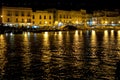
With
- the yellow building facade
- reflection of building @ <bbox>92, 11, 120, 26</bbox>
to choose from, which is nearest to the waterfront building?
the yellow building facade

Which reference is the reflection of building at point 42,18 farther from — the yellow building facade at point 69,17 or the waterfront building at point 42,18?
the yellow building facade at point 69,17

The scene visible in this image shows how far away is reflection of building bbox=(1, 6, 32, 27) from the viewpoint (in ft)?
363

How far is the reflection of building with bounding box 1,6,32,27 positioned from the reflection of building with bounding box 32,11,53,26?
3.01 metres

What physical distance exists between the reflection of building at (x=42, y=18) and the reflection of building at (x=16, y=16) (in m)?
3.01

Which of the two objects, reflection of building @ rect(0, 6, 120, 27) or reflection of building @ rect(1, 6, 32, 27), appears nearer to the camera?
reflection of building @ rect(1, 6, 32, 27)

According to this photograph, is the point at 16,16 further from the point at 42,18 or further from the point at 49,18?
the point at 49,18

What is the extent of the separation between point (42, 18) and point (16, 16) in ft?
40.6

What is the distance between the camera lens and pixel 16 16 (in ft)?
371

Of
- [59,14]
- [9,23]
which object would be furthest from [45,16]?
[9,23]

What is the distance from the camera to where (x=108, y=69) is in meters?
21.0

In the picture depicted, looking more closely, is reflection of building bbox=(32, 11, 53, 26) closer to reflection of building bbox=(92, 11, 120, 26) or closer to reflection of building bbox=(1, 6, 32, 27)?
reflection of building bbox=(1, 6, 32, 27)

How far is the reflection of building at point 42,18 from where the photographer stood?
120m

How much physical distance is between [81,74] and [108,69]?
94.9 inches

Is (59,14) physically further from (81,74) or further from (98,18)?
(81,74)
